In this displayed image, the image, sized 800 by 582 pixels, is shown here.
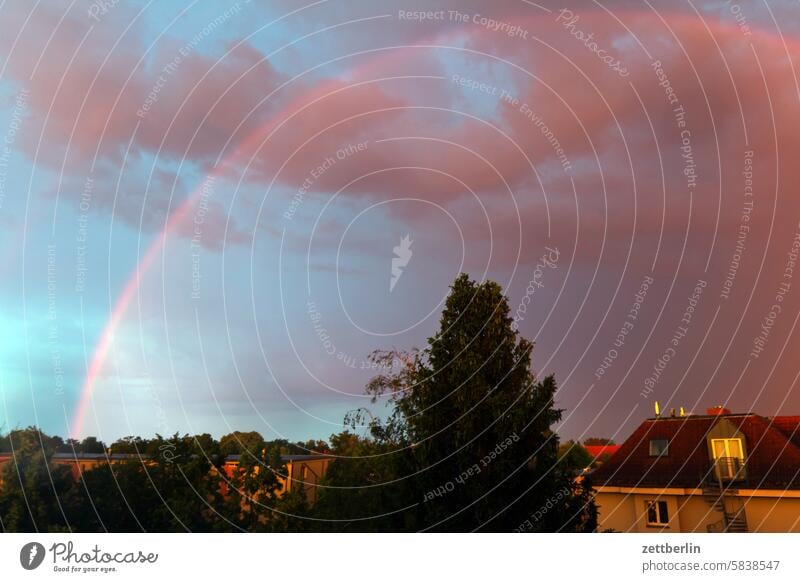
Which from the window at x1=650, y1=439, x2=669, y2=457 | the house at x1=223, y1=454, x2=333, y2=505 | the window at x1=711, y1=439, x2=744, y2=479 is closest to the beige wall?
the window at x1=711, y1=439, x2=744, y2=479

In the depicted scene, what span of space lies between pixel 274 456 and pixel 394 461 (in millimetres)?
4919

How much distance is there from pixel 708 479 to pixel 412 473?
934 centimetres

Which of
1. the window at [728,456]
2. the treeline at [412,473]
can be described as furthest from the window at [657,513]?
the treeline at [412,473]

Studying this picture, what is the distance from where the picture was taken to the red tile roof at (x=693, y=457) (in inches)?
690

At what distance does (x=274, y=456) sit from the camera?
18109 millimetres

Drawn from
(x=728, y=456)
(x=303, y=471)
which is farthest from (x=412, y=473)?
(x=728, y=456)

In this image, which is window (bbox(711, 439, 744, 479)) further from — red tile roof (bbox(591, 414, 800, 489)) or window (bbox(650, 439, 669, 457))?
window (bbox(650, 439, 669, 457))

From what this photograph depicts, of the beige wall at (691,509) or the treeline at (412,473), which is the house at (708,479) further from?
the treeline at (412,473)

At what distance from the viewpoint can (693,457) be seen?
19016mm

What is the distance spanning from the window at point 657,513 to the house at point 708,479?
29mm

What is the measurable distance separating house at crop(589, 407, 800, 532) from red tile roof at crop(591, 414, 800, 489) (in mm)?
25

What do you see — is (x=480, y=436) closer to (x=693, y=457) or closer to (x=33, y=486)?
(x=693, y=457)

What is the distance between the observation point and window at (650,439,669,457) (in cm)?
2008
